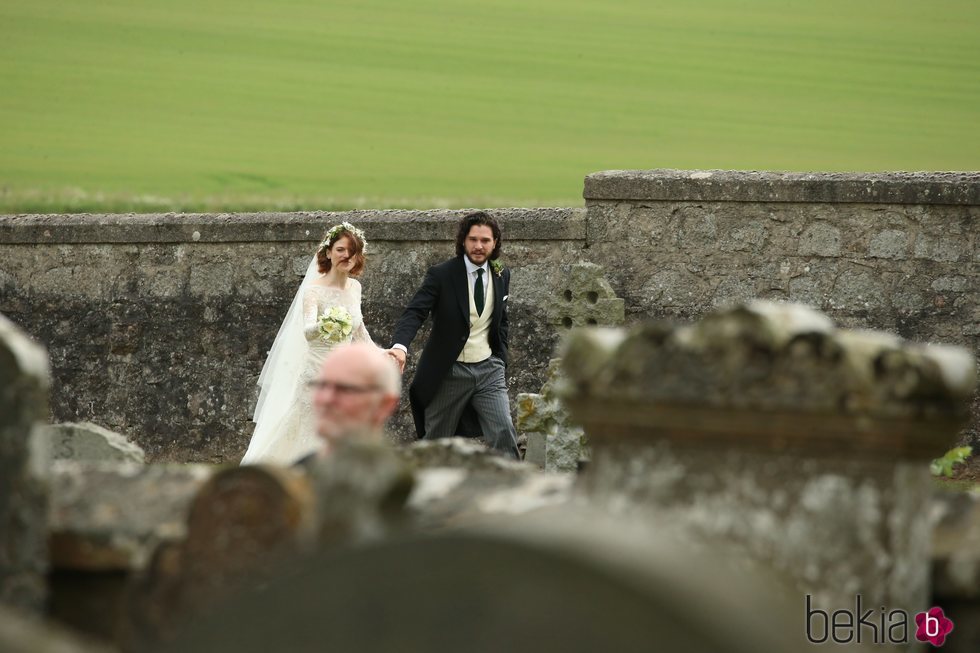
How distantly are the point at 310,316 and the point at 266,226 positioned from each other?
6.97 ft

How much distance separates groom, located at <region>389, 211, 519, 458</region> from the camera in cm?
940

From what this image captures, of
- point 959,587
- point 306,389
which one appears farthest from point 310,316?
point 959,587

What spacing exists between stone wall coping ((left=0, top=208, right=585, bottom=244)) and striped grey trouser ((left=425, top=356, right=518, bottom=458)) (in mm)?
1979

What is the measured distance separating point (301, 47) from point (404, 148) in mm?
5090

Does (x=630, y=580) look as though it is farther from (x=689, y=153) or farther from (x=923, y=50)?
(x=923, y=50)

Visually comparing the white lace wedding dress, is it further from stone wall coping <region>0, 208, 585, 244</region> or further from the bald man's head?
the bald man's head

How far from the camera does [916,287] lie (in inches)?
413

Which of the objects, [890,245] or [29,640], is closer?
[29,640]

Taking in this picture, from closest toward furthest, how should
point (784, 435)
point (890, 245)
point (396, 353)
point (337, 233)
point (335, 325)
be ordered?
point (784, 435) < point (396, 353) < point (335, 325) < point (337, 233) < point (890, 245)

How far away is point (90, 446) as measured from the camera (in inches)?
190

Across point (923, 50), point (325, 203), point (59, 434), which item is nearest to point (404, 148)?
point (325, 203)

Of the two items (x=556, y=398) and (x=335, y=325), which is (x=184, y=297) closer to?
(x=335, y=325)

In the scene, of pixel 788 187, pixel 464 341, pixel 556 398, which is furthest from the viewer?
pixel 788 187

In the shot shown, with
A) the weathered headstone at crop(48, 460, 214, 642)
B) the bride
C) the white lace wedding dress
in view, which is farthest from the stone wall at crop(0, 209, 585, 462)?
the weathered headstone at crop(48, 460, 214, 642)
